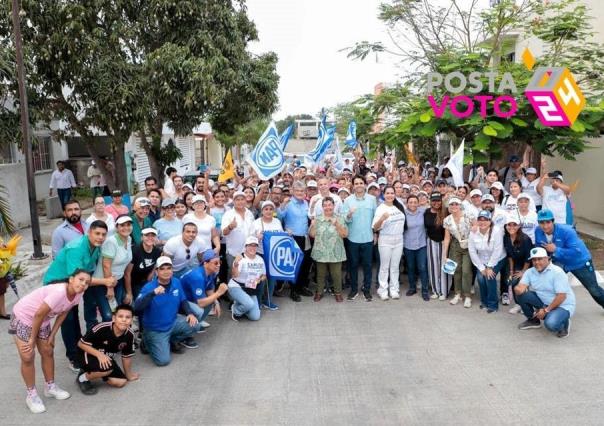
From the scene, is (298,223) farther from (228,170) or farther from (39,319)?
(39,319)

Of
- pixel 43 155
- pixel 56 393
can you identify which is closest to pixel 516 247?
pixel 56 393

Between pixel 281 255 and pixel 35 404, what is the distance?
3644 millimetres

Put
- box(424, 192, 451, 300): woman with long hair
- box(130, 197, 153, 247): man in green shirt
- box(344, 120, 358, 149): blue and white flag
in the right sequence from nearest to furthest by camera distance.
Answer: box(130, 197, 153, 247): man in green shirt < box(424, 192, 451, 300): woman with long hair < box(344, 120, 358, 149): blue and white flag

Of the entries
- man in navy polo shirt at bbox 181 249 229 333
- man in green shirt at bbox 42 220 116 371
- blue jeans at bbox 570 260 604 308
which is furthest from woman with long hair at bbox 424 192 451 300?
man in green shirt at bbox 42 220 116 371

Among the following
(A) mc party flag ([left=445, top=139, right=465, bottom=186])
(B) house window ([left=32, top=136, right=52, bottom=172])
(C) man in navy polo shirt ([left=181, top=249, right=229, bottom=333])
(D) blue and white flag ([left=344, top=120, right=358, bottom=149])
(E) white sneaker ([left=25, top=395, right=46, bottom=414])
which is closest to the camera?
(E) white sneaker ([left=25, top=395, right=46, bottom=414])

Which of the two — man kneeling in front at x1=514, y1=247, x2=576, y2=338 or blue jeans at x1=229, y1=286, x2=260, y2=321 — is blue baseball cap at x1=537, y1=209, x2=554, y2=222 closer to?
man kneeling in front at x1=514, y1=247, x2=576, y2=338

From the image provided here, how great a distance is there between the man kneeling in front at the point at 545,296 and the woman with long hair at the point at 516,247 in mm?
476

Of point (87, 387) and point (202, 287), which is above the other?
point (202, 287)

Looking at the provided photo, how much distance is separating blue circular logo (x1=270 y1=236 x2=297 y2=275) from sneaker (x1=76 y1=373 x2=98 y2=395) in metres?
3.03

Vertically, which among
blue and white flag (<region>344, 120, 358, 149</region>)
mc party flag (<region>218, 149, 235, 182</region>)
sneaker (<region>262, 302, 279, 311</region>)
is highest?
blue and white flag (<region>344, 120, 358, 149</region>)

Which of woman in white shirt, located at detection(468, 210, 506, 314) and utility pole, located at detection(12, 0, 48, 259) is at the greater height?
utility pole, located at detection(12, 0, 48, 259)

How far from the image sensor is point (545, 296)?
21.0 ft

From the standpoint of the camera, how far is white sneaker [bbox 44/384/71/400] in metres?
4.92

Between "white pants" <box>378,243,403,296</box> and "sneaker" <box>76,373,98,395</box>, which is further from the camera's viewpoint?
"white pants" <box>378,243,403,296</box>
